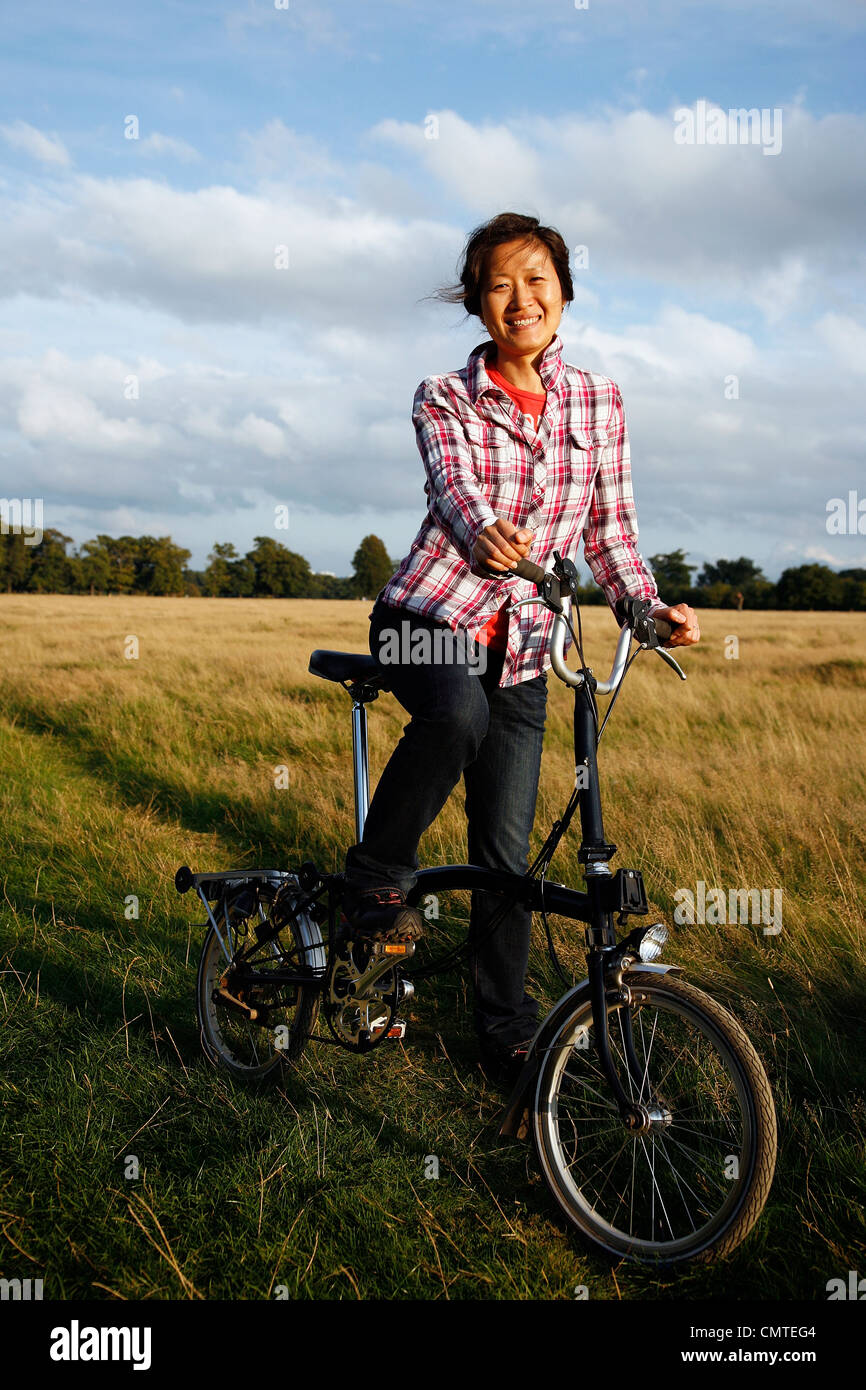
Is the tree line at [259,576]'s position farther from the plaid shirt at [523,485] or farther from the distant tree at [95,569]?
the plaid shirt at [523,485]

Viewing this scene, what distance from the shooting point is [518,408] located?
322 centimetres

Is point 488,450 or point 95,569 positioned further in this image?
point 95,569

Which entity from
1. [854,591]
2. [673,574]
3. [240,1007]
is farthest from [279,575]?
[240,1007]

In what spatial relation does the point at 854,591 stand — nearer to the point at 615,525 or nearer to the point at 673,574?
the point at 673,574

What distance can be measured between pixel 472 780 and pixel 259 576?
92.4 metres

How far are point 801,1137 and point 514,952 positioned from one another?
1025mm

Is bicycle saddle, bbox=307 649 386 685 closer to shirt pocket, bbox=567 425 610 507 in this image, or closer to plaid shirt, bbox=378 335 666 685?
plaid shirt, bbox=378 335 666 685

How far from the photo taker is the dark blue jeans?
2.97m

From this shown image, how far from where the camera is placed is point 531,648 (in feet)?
10.7

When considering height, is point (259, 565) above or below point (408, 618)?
above

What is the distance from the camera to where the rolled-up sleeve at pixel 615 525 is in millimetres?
3316

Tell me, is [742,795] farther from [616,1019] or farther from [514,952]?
[616,1019]
